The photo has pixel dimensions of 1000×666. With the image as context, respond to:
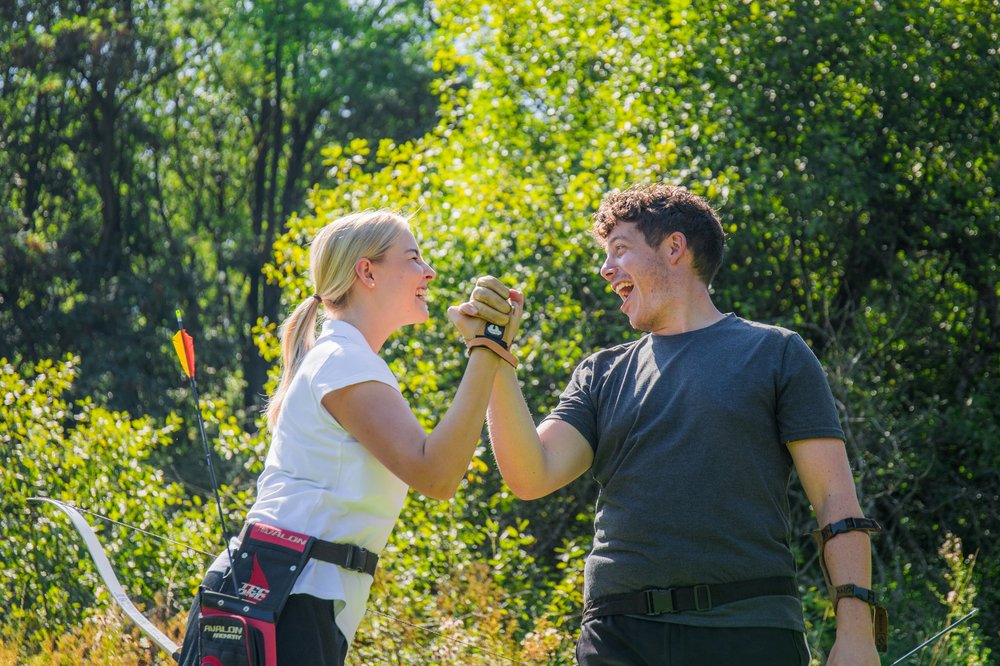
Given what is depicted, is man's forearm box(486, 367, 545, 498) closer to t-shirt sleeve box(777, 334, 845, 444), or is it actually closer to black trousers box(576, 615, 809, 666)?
black trousers box(576, 615, 809, 666)

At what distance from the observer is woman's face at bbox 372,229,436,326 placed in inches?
102

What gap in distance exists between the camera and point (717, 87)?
798 centimetres

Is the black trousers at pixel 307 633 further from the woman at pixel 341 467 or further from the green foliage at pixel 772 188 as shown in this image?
the green foliage at pixel 772 188

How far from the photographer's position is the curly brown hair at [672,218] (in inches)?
110

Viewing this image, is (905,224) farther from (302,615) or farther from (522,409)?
(302,615)

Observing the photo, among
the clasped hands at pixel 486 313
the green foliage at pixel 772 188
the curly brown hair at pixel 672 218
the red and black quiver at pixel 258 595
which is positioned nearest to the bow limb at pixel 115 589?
the red and black quiver at pixel 258 595

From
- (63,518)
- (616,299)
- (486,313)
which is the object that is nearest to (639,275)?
(486,313)

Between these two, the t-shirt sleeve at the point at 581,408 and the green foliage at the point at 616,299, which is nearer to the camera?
the t-shirt sleeve at the point at 581,408

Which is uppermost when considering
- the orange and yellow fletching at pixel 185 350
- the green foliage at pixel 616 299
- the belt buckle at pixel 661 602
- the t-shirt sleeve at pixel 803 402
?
the green foliage at pixel 616 299

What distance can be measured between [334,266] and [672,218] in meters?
0.83

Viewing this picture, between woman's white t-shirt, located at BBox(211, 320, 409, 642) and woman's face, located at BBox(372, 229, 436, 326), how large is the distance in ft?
0.72

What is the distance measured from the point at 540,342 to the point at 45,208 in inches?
701

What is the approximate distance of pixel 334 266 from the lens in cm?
259

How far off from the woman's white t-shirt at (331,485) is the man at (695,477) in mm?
376
